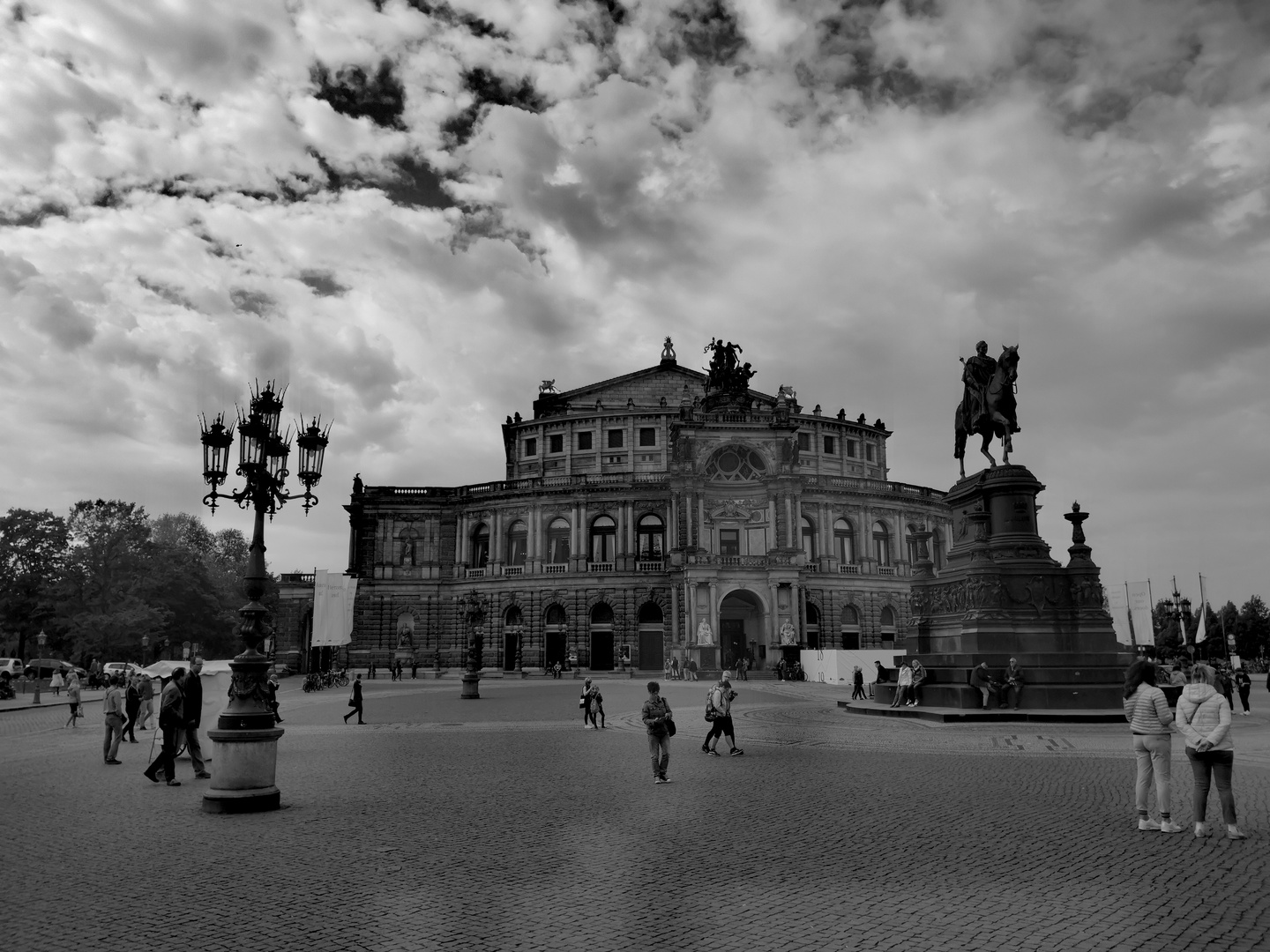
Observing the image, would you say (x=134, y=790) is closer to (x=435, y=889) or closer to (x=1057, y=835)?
(x=435, y=889)

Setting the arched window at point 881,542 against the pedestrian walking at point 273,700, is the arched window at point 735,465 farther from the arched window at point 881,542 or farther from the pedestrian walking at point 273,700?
the pedestrian walking at point 273,700

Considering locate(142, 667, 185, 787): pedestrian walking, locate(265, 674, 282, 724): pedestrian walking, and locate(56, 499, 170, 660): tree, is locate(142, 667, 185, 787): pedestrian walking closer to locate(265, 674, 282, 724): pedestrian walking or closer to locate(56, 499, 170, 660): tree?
locate(265, 674, 282, 724): pedestrian walking

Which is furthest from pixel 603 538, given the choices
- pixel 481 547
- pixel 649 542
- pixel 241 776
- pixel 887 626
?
pixel 241 776

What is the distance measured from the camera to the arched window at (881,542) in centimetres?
6794

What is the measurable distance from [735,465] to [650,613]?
39.2 ft

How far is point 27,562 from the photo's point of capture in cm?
6662

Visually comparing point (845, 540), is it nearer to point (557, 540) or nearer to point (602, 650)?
point (602, 650)

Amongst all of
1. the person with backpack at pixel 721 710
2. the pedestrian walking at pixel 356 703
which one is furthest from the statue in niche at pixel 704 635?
the person with backpack at pixel 721 710

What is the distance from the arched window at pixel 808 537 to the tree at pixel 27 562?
2081 inches

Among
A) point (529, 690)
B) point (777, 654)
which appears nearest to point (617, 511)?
point (777, 654)

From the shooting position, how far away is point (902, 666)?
2559 centimetres

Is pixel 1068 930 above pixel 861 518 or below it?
below

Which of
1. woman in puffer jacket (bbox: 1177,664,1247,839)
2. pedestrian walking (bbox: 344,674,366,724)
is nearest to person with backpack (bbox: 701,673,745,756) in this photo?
woman in puffer jacket (bbox: 1177,664,1247,839)

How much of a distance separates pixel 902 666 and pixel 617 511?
42101 millimetres
